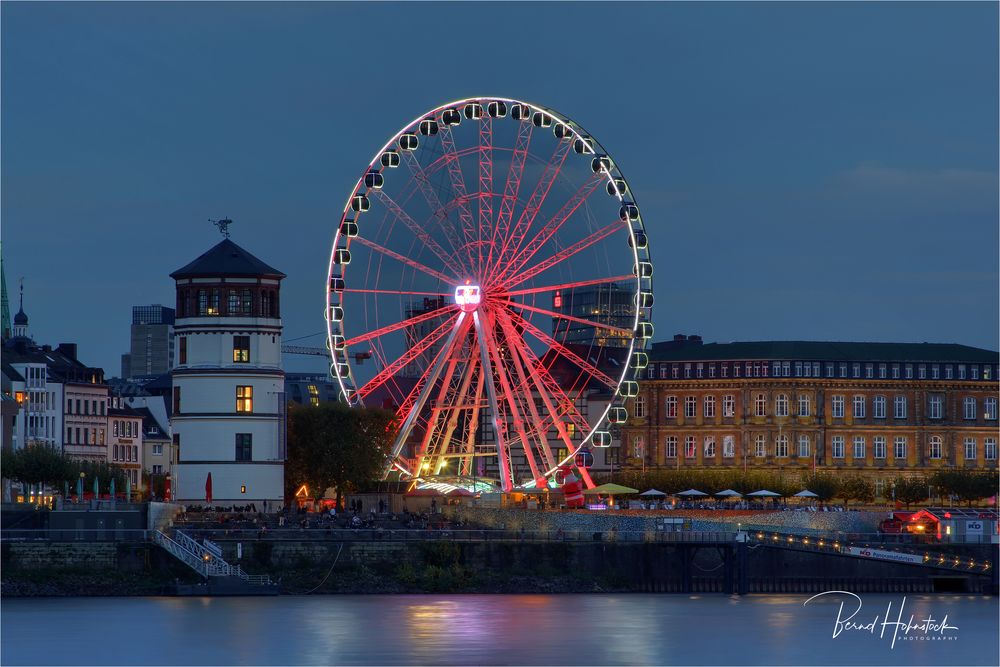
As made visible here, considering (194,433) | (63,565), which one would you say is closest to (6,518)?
(63,565)

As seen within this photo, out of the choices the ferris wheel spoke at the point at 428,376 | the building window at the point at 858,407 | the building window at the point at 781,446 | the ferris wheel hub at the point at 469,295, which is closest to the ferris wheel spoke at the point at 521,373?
the ferris wheel hub at the point at 469,295

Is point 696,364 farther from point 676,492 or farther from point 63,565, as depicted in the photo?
point 63,565

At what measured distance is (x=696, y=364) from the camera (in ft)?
604

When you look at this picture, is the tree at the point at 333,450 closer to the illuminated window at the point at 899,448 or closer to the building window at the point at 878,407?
the building window at the point at 878,407

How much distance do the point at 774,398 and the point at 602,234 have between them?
6533cm

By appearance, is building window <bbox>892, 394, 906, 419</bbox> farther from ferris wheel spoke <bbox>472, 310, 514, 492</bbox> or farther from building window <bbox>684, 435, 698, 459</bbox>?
ferris wheel spoke <bbox>472, 310, 514, 492</bbox>

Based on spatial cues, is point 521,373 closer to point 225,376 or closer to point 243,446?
point 243,446

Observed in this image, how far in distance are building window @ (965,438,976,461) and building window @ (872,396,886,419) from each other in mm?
6424

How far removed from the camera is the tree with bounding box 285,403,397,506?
13212cm

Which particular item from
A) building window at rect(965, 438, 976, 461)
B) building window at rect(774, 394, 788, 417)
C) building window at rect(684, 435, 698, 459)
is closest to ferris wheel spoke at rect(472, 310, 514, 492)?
building window at rect(774, 394, 788, 417)

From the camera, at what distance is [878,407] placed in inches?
7165

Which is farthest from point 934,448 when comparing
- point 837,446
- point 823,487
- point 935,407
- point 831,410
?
point 823,487

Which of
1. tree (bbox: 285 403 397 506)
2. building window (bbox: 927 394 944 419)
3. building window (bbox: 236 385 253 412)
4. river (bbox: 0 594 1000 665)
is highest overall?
building window (bbox: 927 394 944 419)

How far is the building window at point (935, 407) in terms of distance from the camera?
182125 mm
